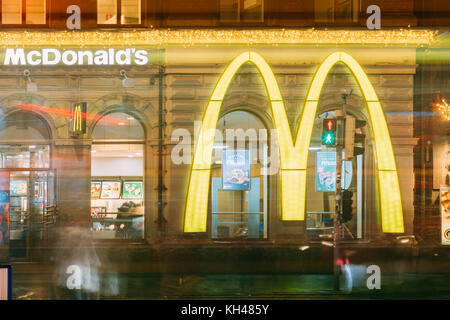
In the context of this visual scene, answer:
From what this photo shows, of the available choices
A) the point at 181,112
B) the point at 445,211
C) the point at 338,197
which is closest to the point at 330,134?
the point at 338,197

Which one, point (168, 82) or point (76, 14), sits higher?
point (76, 14)

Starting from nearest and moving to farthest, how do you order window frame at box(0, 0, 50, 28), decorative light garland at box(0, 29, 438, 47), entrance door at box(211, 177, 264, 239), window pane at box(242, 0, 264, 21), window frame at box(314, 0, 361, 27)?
decorative light garland at box(0, 29, 438, 47)
window frame at box(314, 0, 361, 27)
window frame at box(0, 0, 50, 28)
window pane at box(242, 0, 264, 21)
entrance door at box(211, 177, 264, 239)

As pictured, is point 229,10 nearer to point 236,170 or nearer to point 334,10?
point 334,10

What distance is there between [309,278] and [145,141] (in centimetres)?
577

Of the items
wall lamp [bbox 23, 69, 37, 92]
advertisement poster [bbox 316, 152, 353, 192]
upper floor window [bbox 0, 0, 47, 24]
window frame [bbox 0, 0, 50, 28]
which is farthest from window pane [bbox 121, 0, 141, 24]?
advertisement poster [bbox 316, 152, 353, 192]

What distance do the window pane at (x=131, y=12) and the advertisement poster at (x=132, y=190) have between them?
14.5 feet

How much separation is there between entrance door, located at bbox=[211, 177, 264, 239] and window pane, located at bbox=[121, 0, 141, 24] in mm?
4923

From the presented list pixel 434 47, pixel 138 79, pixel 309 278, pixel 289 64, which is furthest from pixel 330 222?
pixel 138 79

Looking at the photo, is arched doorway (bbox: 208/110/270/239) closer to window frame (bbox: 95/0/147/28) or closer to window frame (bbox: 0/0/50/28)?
window frame (bbox: 95/0/147/28)

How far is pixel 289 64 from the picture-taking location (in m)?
14.1

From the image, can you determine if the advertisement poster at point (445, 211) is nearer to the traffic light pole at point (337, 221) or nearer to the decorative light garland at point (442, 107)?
the decorative light garland at point (442, 107)

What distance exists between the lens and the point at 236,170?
14.5m

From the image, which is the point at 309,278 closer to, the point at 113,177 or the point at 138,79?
the point at 113,177

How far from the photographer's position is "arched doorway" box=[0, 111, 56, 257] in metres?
14.5
